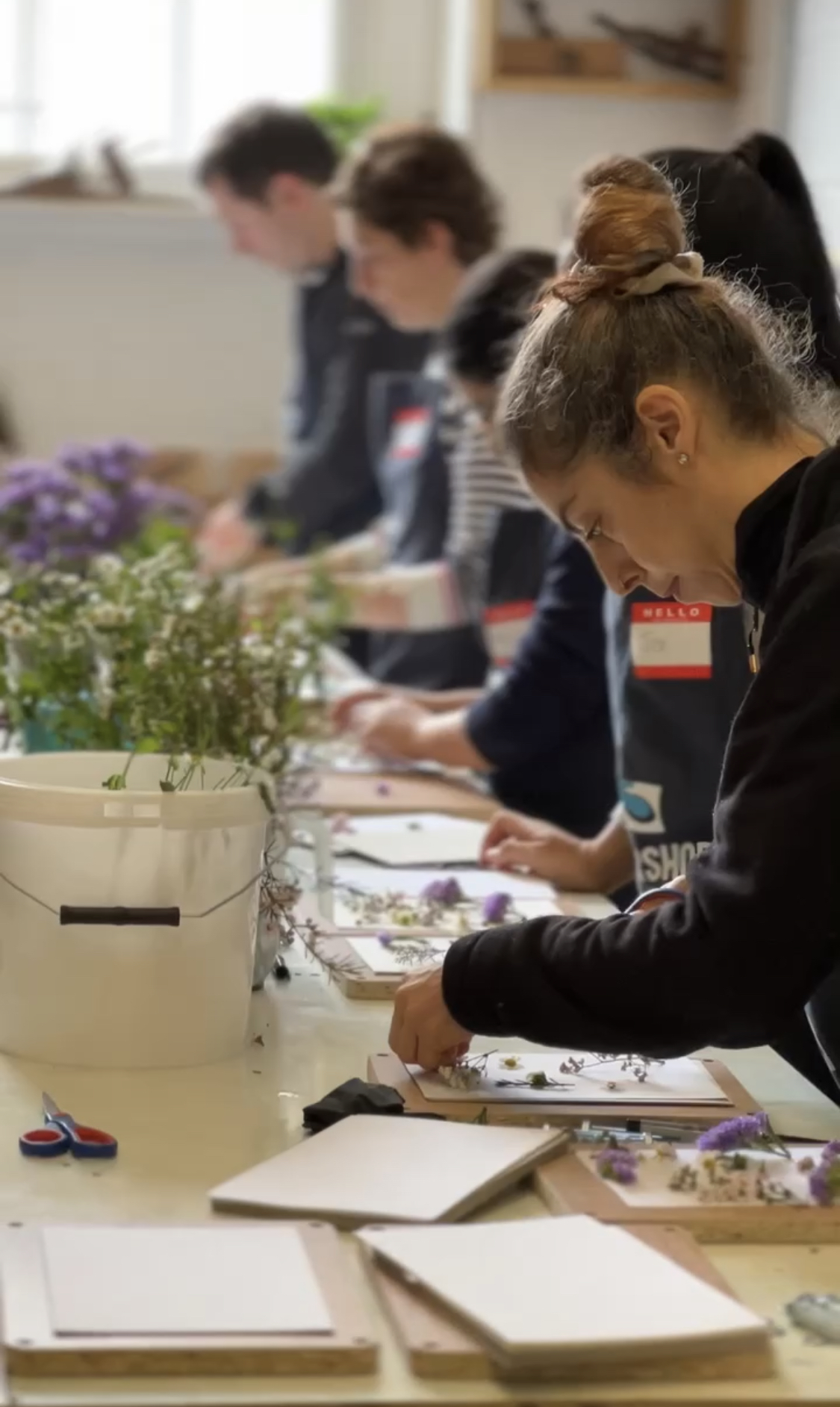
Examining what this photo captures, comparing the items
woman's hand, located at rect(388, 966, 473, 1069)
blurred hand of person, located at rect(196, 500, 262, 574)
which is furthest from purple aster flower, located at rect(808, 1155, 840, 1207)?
blurred hand of person, located at rect(196, 500, 262, 574)

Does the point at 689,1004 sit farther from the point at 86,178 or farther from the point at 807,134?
the point at 86,178

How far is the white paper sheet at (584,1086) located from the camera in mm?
1292

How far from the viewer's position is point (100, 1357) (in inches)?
35.6

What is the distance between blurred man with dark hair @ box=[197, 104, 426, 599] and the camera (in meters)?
4.29

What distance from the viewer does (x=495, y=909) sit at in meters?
1.80

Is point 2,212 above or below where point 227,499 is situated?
above

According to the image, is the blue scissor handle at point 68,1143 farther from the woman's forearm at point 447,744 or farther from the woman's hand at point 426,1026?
the woman's forearm at point 447,744

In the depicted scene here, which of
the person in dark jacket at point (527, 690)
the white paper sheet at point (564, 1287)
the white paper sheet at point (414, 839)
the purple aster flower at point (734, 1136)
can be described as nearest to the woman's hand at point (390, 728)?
the person in dark jacket at point (527, 690)

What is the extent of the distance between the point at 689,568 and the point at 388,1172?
17.6 inches

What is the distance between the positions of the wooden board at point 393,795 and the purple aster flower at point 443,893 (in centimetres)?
38

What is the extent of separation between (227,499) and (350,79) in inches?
46.6

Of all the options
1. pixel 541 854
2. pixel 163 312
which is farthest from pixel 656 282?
pixel 163 312

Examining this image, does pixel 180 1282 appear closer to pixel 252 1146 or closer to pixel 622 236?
pixel 252 1146

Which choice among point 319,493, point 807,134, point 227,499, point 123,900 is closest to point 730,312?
point 123,900
